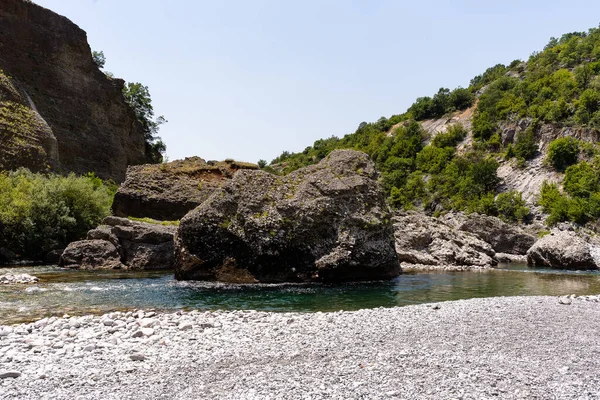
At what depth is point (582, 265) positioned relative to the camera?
26312 millimetres

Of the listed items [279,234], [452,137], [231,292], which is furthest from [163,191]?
[452,137]

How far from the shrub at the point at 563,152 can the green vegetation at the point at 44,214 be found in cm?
5635

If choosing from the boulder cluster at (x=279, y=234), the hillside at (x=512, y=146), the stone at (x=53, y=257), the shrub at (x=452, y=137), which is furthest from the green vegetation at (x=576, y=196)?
the stone at (x=53, y=257)

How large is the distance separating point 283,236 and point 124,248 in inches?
448

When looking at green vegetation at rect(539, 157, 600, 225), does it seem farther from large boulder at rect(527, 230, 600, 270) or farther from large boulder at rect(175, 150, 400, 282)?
large boulder at rect(175, 150, 400, 282)

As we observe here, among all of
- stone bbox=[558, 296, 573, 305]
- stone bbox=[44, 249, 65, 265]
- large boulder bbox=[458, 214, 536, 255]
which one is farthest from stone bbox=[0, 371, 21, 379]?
large boulder bbox=[458, 214, 536, 255]

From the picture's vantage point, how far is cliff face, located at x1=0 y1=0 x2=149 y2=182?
41906 millimetres

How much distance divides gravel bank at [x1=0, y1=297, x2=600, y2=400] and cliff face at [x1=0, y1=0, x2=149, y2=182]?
37.2 meters

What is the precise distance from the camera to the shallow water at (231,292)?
13.4 meters

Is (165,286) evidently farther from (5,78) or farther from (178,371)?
(5,78)

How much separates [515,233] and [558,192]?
20012 mm

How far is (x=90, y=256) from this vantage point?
23766mm

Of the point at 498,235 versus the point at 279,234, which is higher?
the point at 498,235

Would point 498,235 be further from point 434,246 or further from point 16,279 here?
point 16,279
